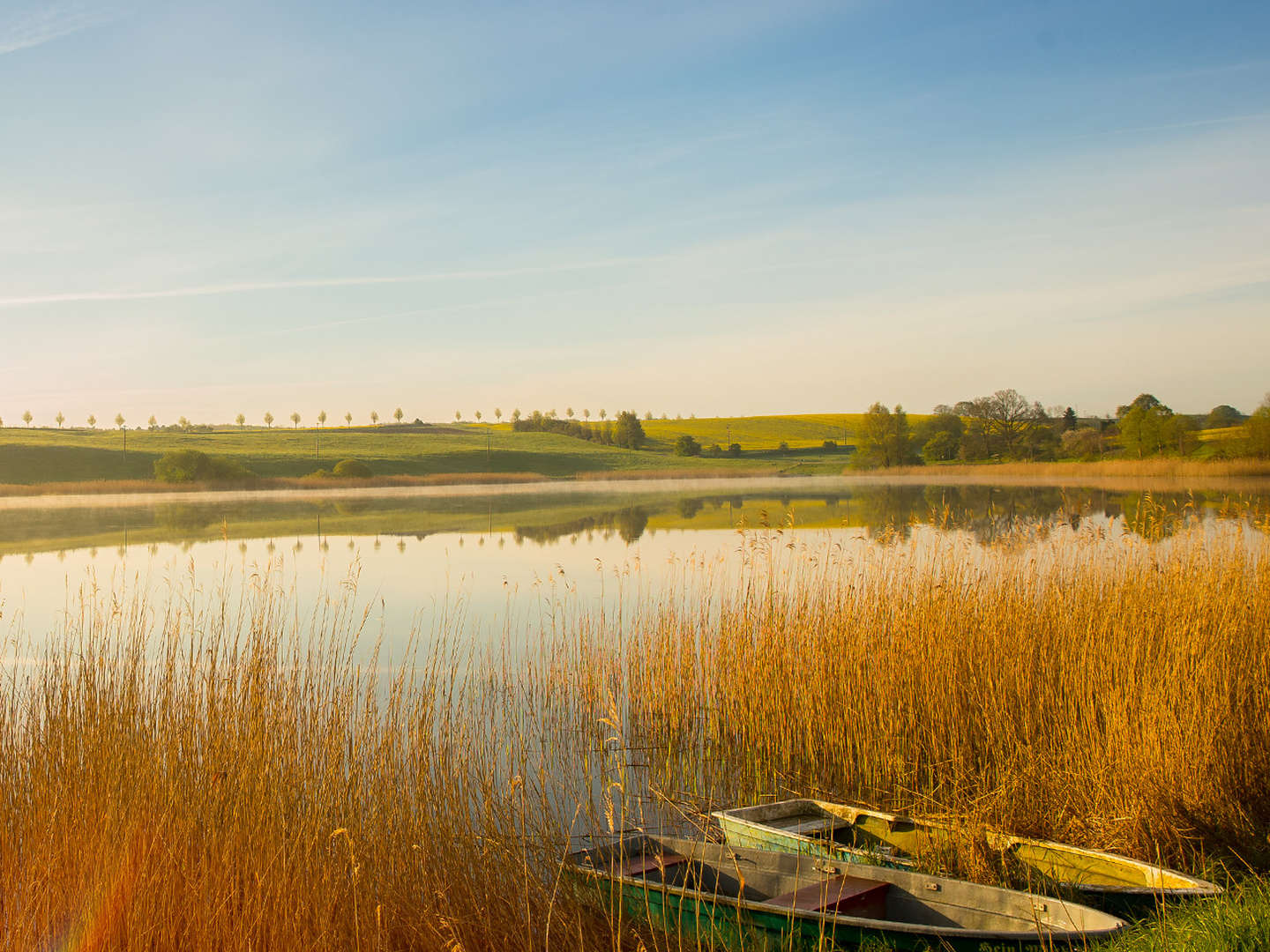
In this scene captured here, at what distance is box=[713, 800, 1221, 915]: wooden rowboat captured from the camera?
4.22m

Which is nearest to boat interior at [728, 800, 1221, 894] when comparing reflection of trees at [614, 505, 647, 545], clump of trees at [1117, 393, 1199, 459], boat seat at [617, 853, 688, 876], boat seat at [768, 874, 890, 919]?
boat seat at [768, 874, 890, 919]

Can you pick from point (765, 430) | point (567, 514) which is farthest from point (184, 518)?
point (765, 430)

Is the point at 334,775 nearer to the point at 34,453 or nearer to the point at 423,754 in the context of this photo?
the point at 423,754

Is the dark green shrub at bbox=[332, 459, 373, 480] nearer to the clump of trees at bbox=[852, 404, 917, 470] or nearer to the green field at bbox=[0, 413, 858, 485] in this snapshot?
the green field at bbox=[0, 413, 858, 485]

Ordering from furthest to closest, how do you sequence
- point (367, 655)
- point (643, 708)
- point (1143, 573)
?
1. point (367, 655)
2. point (1143, 573)
3. point (643, 708)

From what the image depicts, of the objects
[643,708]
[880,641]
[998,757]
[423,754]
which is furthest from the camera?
[643,708]

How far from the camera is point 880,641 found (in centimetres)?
834

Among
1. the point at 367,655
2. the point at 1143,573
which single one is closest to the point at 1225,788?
the point at 1143,573

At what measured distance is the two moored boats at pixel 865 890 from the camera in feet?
12.8

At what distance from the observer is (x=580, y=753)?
8.12 metres

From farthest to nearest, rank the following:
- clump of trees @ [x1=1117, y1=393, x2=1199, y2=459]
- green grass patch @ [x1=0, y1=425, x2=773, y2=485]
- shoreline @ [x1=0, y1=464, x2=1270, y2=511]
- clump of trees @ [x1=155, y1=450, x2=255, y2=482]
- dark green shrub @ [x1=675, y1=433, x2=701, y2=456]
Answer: dark green shrub @ [x1=675, y1=433, x2=701, y2=456]
green grass patch @ [x1=0, y1=425, x2=773, y2=485]
clump of trees @ [x1=155, y1=450, x2=255, y2=482]
clump of trees @ [x1=1117, y1=393, x2=1199, y2=459]
shoreline @ [x1=0, y1=464, x2=1270, y2=511]

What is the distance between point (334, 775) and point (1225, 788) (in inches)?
216

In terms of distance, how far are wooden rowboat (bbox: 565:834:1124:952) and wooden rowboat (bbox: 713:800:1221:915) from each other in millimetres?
284

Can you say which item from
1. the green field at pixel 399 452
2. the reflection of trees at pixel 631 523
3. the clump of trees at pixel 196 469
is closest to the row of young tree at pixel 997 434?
the green field at pixel 399 452
